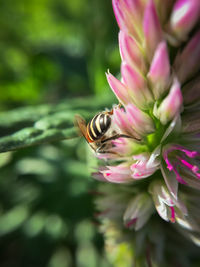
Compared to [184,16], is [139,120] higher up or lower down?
lower down

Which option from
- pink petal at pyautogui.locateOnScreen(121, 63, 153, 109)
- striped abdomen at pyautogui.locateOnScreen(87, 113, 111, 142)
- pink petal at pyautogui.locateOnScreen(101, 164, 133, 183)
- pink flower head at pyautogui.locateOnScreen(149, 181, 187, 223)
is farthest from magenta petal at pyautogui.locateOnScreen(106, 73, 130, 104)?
pink flower head at pyautogui.locateOnScreen(149, 181, 187, 223)

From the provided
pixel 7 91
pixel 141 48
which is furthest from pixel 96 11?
pixel 141 48

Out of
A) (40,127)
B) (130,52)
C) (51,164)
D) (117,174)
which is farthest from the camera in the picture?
(51,164)

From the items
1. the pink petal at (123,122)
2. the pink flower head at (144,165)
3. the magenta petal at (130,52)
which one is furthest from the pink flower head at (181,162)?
the magenta petal at (130,52)

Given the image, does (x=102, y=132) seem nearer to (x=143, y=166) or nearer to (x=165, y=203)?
(x=143, y=166)

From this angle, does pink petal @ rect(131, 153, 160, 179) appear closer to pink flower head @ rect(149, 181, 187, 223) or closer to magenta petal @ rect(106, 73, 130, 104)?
pink flower head @ rect(149, 181, 187, 223)

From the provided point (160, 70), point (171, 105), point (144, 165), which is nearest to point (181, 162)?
point (144, 165)
